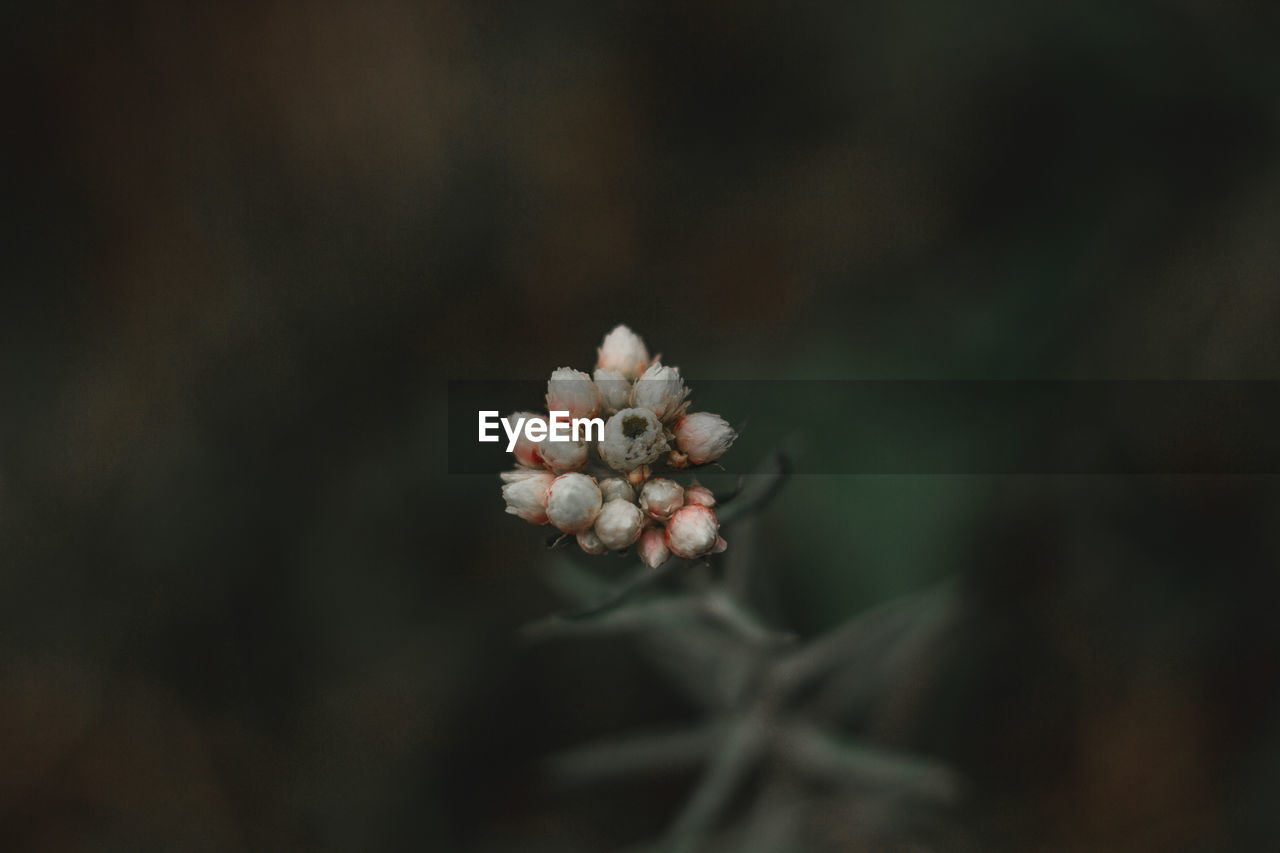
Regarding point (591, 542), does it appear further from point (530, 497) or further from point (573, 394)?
point (573, 394)

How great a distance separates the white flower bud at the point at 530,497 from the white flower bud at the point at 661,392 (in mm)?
260

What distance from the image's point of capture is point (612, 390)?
1.97m

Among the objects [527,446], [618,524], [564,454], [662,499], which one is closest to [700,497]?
[662,499]

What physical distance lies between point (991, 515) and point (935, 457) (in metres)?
0.34

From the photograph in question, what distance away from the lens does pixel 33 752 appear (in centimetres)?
374

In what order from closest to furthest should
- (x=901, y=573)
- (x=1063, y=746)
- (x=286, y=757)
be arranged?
(x=901, y=573) < (x=1063, y=746) < (x=286, y=757)

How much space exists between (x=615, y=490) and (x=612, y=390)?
22 cm

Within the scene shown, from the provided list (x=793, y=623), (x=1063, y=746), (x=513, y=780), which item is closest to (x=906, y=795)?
(x=793, y=623)

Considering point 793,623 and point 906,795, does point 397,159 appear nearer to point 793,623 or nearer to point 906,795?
point 793,623

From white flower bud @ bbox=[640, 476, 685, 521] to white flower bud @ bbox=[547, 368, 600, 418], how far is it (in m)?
0.21

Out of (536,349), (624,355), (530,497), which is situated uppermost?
(536,349)

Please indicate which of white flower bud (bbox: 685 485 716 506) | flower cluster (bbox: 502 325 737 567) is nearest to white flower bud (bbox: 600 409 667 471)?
flower cluster (bbox: 502 325 737 567)

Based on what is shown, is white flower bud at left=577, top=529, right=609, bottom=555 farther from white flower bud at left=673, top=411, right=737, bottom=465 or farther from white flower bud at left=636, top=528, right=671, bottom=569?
white flower bud at left=673, top=411, right=737, bottom=465

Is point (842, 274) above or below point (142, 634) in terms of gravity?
above
